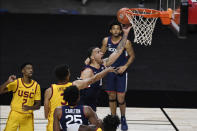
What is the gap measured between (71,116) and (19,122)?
1602 mm

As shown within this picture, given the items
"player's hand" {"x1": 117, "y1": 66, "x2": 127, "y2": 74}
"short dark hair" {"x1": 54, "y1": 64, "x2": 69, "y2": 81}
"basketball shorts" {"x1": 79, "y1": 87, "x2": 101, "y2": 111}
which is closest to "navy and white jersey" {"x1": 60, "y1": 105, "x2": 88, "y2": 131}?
"short dark hair" {"x1": 54, "y1": 64, "x2": 69, "y2": 81}

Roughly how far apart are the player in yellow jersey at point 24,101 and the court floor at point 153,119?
1414 mm

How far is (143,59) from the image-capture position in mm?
13062

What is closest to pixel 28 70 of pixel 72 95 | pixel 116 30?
pixel 72 95

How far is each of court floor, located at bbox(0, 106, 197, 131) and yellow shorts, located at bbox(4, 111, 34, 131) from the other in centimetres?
141

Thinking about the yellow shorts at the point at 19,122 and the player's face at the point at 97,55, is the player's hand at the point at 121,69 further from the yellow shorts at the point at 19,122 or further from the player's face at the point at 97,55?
the yellow shorts at the point at 19,122

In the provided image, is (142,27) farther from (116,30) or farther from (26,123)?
(26,123)

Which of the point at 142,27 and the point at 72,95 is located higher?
the point at 142,27

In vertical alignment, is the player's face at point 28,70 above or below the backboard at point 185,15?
below

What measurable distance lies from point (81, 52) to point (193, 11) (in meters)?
7.63

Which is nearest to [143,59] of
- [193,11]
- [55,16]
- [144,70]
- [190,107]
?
[144,70]

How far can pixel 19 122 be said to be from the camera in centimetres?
573

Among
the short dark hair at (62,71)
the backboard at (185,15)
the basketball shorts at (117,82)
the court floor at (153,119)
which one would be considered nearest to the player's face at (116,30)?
the basketball shorts at (117,82)

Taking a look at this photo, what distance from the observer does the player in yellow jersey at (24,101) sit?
572 centimetres
